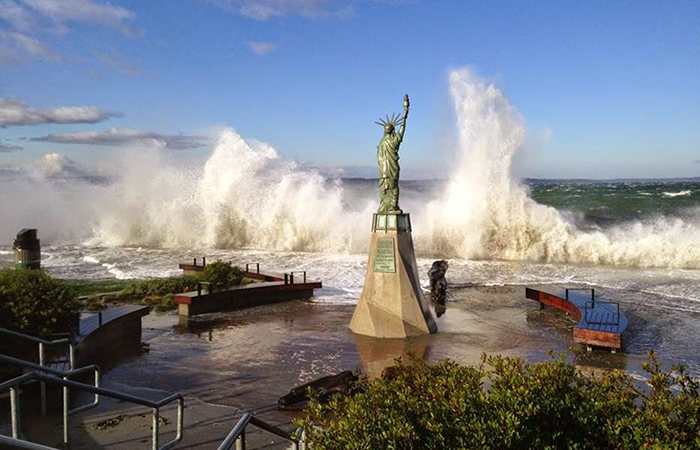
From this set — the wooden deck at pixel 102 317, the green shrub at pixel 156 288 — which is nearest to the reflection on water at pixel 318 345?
the wooden deck at pixel 102 317

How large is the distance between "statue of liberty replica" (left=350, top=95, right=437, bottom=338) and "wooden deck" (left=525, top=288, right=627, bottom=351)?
127 inches

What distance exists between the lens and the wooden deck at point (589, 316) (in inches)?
434

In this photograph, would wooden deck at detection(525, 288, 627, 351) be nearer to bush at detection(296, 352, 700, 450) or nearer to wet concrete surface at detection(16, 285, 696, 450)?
wet concrete surface at detection(16, 285, 696, 450)

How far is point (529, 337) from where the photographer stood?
1260cm

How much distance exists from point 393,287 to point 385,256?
0.68m

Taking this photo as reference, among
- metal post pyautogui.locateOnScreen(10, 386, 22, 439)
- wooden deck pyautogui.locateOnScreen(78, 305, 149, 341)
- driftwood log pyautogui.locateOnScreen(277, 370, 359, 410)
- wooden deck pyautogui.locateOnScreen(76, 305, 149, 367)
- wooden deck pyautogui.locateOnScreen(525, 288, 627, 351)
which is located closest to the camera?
metal post pyautogui.locateOnScreen(10, 386, 22, 439)

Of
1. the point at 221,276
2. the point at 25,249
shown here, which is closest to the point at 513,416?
the point at 25,249

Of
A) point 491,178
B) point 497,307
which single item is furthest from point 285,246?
point 497,307

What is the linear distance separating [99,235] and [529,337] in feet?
108

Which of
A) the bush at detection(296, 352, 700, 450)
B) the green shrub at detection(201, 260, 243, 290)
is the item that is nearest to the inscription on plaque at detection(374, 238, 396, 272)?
the green shrub at detection(201, 260, 243, 290)

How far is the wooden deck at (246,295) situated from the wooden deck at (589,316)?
672cm

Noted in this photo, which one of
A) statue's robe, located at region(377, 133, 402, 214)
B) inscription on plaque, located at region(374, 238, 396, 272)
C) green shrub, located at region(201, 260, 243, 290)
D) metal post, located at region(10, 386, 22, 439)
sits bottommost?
green shrub, located at region(201, 260, 243, 290)

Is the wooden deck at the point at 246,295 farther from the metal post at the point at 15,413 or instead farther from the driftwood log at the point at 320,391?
the metal post at the point at 15,413

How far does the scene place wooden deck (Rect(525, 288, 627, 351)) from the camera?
1102 cm
